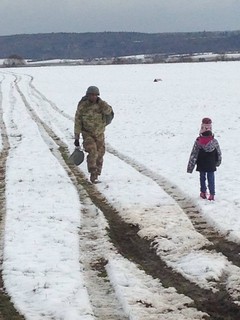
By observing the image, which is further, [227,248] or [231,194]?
[231,194]

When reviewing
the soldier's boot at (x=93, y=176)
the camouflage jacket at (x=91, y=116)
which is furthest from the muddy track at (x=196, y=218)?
the camouflage jacket at (x=91, y=116)

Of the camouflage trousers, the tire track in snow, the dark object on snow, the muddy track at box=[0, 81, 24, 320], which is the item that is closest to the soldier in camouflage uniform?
the camouflage trousers

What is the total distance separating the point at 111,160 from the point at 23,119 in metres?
10.9

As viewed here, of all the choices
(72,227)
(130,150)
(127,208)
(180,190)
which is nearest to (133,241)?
(72,227)

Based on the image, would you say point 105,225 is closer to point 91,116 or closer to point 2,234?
point 2,234

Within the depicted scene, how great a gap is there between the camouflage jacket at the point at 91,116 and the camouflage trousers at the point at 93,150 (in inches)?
5.2

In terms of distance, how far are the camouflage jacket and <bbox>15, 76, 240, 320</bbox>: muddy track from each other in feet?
3.72

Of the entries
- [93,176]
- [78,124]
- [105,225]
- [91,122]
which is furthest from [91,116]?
[105,225]

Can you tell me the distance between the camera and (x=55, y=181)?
12414 mm

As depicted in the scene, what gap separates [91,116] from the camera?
1227 cm

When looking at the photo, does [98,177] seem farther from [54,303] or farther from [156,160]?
[54,303]

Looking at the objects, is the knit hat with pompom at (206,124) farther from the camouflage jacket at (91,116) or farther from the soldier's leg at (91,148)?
the soldier's leg at (91,148)

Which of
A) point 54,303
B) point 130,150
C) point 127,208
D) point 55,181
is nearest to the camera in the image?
point 54,303

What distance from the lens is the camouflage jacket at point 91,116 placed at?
40.2 ft
